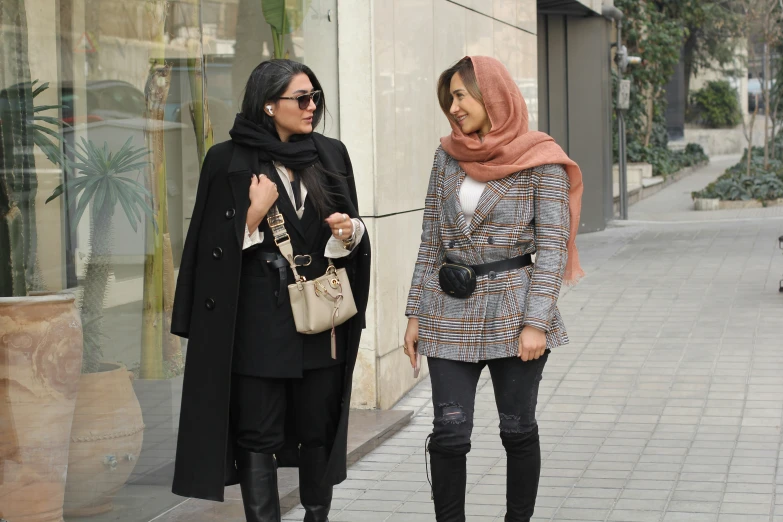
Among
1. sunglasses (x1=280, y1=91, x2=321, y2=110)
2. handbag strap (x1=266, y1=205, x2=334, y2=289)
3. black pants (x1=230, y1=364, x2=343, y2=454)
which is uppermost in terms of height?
sunglasses (x1=280, y1=91, x2=321, y2=110)

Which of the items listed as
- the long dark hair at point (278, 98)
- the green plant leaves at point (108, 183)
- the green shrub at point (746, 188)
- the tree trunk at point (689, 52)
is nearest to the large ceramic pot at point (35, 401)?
the green plant leaves at point (108, 183)

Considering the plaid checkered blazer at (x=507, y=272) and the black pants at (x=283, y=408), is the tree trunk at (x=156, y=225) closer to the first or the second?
the black pants at (x=283, y=408)

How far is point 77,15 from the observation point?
4.43 metres

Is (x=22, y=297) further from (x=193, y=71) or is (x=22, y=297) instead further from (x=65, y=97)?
(x=193, y=71)

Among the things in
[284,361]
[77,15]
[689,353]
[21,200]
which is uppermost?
[77,15]

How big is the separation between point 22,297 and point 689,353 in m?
5.53

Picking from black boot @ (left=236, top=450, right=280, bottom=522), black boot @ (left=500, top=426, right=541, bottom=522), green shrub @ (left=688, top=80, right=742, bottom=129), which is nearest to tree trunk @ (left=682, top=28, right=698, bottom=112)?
green shrub @ (left=688, top=80, right=742, bottom=129)

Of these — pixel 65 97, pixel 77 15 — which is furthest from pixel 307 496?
pixel 77 15

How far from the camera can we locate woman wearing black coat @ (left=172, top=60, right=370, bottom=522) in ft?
12.4

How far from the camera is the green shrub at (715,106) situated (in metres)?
41.6

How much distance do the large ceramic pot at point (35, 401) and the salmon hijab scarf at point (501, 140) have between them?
4.97 feet

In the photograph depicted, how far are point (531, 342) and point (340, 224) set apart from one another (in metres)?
0.76

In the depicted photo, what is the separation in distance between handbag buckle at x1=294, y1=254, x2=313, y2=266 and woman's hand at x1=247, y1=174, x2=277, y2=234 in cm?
17

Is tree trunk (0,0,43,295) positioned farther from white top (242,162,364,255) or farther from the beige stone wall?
the beige stone wall
